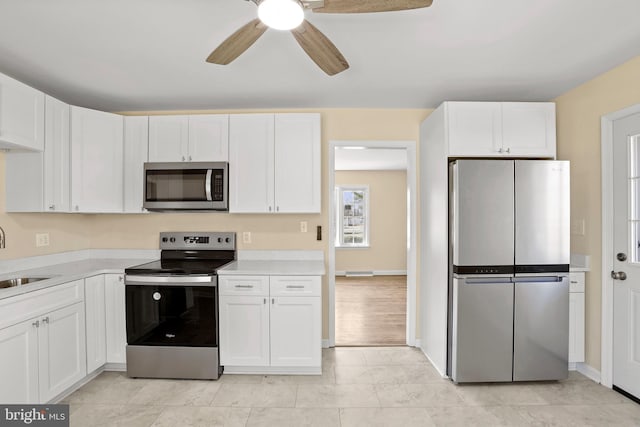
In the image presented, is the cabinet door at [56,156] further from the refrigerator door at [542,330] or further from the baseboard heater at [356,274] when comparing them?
the baseboard heater at [356,274]

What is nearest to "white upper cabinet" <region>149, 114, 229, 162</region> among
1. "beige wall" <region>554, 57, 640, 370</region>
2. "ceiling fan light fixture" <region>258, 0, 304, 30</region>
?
"ceiling fan light fixture" <region>258, 0, 304, 30</region>

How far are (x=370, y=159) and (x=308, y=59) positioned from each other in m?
3.72

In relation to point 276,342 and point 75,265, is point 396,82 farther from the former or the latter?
point 75,265

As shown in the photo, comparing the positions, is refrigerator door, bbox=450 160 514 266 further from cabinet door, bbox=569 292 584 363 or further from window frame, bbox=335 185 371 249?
window frame, bbox=335 185 371 249

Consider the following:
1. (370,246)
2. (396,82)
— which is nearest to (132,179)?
(396,82)

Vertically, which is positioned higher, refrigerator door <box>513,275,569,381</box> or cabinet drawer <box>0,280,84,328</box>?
cabinet drawer <box>0,280,84,328</box>

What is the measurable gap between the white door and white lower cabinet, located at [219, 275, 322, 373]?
2.30 meters

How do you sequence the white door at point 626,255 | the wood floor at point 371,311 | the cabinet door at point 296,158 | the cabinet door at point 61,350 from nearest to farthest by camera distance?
the cabinet door at point 61,350 < the white door at point 626,255 < the cabinet door at point 296,158 < the wood floor at point 371,311

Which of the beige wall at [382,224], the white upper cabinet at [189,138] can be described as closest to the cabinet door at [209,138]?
the white upper cabinet at [189,138]

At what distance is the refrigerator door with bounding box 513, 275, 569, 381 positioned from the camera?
102 inches

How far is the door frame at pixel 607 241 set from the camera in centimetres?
257

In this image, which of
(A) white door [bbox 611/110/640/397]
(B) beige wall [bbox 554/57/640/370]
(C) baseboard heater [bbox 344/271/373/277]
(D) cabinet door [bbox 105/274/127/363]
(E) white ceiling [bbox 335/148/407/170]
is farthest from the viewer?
(C) baseboard heater [bbox 344/271/373/277]

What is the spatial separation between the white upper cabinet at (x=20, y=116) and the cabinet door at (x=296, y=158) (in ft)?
6.02

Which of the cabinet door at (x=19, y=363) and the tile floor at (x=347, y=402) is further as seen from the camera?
the tile floor at (x=347, y=402)
